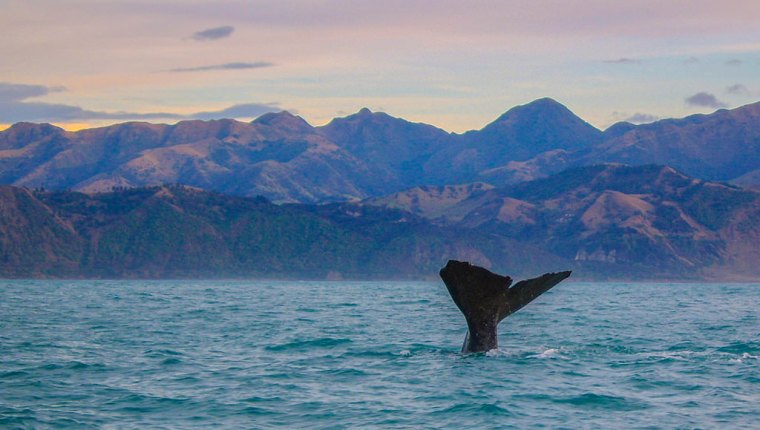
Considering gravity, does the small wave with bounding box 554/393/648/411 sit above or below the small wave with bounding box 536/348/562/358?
below

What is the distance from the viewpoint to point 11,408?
2627 centimetres

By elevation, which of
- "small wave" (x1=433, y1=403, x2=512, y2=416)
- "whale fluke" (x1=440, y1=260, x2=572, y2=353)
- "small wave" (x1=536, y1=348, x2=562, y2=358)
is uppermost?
"whale fluke" (x1=440, y1=260, x2=572, y2=353)

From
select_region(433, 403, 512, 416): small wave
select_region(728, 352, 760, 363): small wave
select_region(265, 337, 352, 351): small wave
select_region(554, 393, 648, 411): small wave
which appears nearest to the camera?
select_region(433, 403, 512, 416): small wave

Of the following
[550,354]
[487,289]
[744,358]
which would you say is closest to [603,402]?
[487,289]

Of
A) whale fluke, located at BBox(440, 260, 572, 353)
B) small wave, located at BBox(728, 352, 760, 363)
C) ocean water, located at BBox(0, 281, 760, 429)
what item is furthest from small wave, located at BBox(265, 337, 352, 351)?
small wave, located at BBox(728, 352, 760, 363)

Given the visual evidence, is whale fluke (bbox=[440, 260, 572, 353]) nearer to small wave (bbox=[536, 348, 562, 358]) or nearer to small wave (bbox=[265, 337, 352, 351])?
small wave (bbox=[536, 348, 562, 358])

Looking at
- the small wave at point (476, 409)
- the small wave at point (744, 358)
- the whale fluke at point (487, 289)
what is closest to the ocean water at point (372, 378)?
the small wave at point (476, 409)

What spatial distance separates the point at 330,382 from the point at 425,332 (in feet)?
62.3

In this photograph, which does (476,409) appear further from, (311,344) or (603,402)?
(311,344)

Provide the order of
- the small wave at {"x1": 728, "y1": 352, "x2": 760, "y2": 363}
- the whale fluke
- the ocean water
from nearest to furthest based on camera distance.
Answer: the ocean water < the whale fluke < the small wave at {"x1": 728, "y1": 352, "x2": 760, "y2": 363}

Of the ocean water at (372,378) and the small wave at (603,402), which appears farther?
the small wave at (603,402)

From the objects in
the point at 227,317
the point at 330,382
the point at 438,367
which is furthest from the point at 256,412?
the point at 227,317

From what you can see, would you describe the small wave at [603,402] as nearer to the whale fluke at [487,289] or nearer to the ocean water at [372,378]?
the ocean water at [372,378]

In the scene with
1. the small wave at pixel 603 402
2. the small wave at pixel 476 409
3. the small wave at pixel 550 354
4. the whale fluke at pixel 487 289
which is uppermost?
the whale fluke at pixel 487 289
